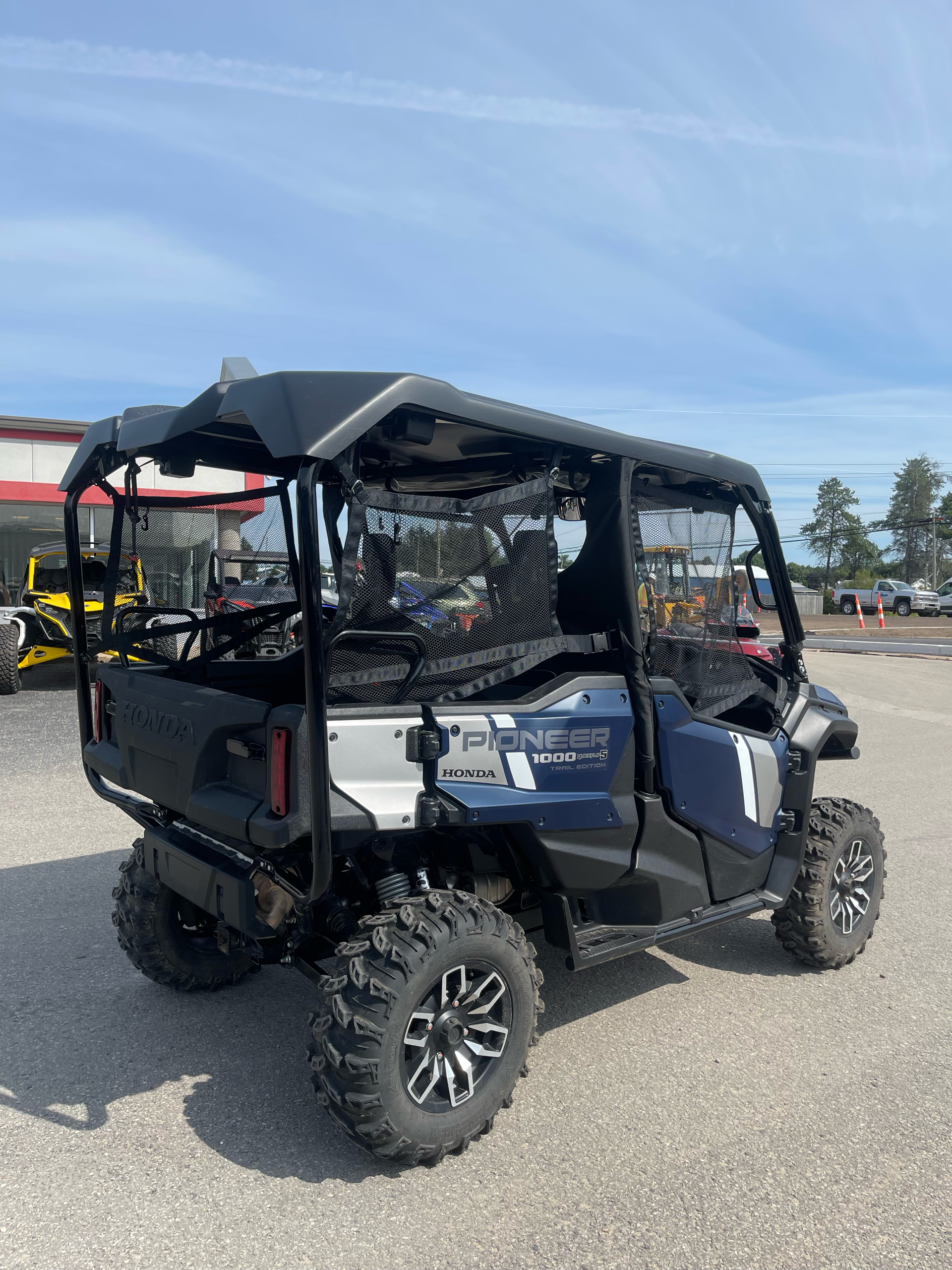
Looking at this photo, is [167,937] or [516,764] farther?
[167,937]

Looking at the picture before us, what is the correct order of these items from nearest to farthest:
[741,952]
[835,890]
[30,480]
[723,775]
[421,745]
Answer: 1. [421,745]
2. [723,775]
3. [835,890]
4. [741,952]
5. [30,480]

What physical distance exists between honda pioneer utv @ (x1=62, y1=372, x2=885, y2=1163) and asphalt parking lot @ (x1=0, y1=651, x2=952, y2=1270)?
20 cm

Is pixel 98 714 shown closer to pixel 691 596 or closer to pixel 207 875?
pixel 207 875

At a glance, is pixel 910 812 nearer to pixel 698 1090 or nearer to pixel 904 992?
pixel 904 992

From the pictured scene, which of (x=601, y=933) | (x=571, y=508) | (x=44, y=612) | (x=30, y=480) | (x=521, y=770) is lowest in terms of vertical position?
(x=601, y=933)

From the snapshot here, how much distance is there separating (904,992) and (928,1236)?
64.2 inches

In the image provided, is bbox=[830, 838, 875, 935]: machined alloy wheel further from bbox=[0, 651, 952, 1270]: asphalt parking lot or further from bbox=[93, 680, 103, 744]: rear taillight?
bbox=[93, 680, 103, 744]: rear taillight

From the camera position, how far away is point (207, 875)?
2949mm

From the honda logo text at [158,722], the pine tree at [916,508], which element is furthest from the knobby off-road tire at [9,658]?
the pine tree at [916,508]

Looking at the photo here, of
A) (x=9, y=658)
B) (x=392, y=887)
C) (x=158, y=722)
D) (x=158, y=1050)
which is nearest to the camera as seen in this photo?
(x=392, y=887)

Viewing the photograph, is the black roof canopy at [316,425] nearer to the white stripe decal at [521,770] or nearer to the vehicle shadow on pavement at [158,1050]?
the white stripe decal at [521,770]

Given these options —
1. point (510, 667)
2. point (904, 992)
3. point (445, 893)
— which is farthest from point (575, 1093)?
point (904, 992)

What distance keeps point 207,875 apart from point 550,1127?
1313 millimetres

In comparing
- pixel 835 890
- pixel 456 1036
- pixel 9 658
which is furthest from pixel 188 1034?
pixel 9 658
